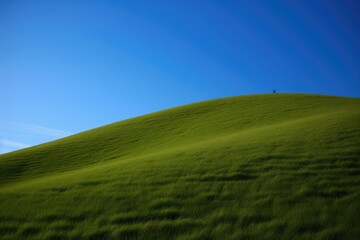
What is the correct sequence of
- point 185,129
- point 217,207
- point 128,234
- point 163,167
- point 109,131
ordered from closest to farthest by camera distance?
point 128,234
point 217,207
point 163,167
point 185,129
point 109,131

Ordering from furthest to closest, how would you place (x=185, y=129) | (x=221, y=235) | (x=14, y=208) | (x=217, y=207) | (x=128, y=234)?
1. (x=185, y=129)
2. (x=14, y=208)
3. (x=217, y=207)
4. (x=128, y=234)
5. (x=221, y=235)

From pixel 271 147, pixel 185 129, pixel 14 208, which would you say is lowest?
pixel 14 208

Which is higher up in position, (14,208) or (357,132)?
(357,132)

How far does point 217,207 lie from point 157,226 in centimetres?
Answer: 197

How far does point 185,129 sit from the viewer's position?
2555 cm

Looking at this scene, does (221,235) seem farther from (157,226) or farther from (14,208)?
(14,208)

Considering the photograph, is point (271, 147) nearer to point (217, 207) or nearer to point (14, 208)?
point (217, 207)

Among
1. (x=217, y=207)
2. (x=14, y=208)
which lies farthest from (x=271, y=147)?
(x=14, y=208)

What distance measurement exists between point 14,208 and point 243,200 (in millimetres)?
8350

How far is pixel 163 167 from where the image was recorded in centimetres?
1238

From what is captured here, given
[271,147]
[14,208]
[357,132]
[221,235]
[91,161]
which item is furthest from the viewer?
[91,161]

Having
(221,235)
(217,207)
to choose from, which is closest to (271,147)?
(217,207)


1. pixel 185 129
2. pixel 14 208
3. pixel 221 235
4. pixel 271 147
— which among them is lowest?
pixel 221 235

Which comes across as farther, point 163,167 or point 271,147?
point 271,147
